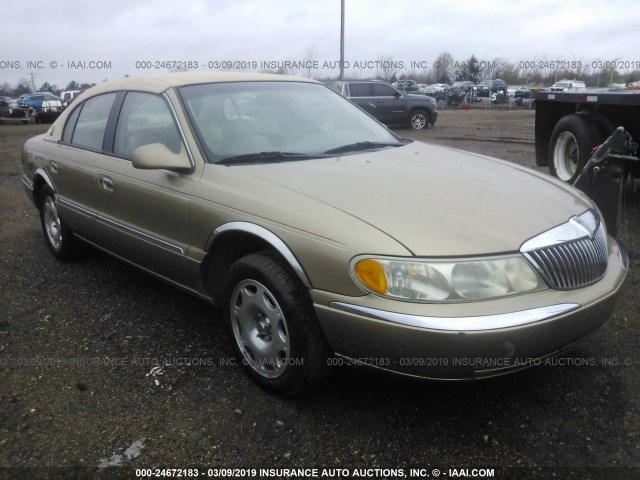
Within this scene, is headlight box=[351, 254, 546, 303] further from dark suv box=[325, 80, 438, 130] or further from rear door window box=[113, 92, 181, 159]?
dark suv box=[325, 80, 438, 130]

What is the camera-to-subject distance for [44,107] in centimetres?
2716

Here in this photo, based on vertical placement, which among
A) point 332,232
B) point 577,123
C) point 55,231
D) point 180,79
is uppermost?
point 180,79

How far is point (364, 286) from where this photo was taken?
2.22 m

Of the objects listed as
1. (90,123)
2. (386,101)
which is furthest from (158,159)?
(386,101)

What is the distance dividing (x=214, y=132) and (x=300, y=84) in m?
1.01

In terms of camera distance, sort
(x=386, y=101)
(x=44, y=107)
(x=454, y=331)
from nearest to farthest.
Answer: (x=454, y=331)
(x=386, y=101)
(x=44, y=107)

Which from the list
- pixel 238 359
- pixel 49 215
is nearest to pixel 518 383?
pixel 238 359

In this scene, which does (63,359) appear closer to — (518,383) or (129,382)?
(129,382)

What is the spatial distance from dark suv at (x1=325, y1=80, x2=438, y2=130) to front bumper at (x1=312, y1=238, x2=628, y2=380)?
46.6 ft

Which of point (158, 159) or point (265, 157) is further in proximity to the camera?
point (265, 157)

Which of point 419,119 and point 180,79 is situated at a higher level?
point 180,79

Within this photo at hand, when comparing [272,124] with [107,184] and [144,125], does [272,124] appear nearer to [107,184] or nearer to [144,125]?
[144,125]

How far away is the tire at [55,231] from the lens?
180 inches

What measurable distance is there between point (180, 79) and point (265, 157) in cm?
93
